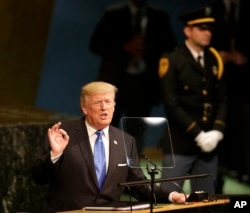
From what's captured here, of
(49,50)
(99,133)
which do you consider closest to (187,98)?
(99,133)

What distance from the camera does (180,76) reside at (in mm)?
5457

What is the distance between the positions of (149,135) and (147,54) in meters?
2.37

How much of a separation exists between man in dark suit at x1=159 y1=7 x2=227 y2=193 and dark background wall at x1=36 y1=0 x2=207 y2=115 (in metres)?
1.50

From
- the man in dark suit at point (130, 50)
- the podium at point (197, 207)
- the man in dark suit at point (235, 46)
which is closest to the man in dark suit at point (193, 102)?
the man in dark suit at point (235, 46)

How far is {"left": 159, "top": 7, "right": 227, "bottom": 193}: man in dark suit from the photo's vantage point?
5.41 m

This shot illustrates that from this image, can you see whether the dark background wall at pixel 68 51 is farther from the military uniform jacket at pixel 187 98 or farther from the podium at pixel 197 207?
the podium at pixel 197 207

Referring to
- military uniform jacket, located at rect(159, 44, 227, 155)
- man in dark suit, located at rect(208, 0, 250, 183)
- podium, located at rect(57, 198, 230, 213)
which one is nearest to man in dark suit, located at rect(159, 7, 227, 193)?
military uniform jacket, located at rect(159, 44, 227, 155)

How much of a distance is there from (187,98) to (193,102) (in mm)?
49

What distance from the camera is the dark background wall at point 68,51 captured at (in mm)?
6867

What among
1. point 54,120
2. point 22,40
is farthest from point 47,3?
point 54,120

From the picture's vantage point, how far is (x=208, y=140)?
5402mm

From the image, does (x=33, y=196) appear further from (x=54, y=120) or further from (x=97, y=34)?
(x=97, y=34)

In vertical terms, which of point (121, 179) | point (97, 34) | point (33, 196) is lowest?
point (33, 196)

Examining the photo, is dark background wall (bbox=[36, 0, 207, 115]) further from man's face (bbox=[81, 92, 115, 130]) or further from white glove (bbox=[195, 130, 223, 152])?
man's face (bbox=[81, 92, 115, 130])
